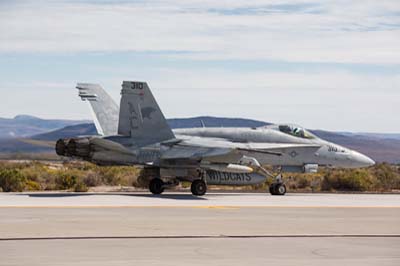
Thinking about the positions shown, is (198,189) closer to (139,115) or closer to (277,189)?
(139,115)

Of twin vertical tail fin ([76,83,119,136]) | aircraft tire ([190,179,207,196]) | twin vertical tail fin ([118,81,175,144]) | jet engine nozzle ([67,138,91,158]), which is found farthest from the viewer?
twin vertical tail fin ([76,83,119,136])

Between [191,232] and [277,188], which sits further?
[277,188]

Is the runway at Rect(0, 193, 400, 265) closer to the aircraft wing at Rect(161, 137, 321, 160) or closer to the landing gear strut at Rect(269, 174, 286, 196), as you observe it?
the aircraft wing at Rect(161, 137, 321, 160)

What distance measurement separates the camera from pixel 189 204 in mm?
28016

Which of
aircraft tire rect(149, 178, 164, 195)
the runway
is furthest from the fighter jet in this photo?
the runway

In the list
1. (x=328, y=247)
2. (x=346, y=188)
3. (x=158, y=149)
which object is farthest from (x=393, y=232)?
(x=346, y=188)

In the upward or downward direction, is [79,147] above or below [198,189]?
above

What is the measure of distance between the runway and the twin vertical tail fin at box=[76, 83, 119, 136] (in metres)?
7.82

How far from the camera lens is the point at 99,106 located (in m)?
37.4

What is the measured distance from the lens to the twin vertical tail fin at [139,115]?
3228 cm

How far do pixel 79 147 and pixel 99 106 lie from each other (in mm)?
5621

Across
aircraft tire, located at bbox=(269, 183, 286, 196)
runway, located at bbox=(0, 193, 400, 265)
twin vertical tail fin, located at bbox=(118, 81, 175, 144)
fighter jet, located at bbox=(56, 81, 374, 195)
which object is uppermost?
twin vertical tail fin, located at bbox=(118, 81, 175, 144)

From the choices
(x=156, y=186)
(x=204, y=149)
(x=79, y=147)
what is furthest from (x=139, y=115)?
(x=156, y=186)

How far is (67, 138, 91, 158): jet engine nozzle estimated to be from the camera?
3200 centimetres
